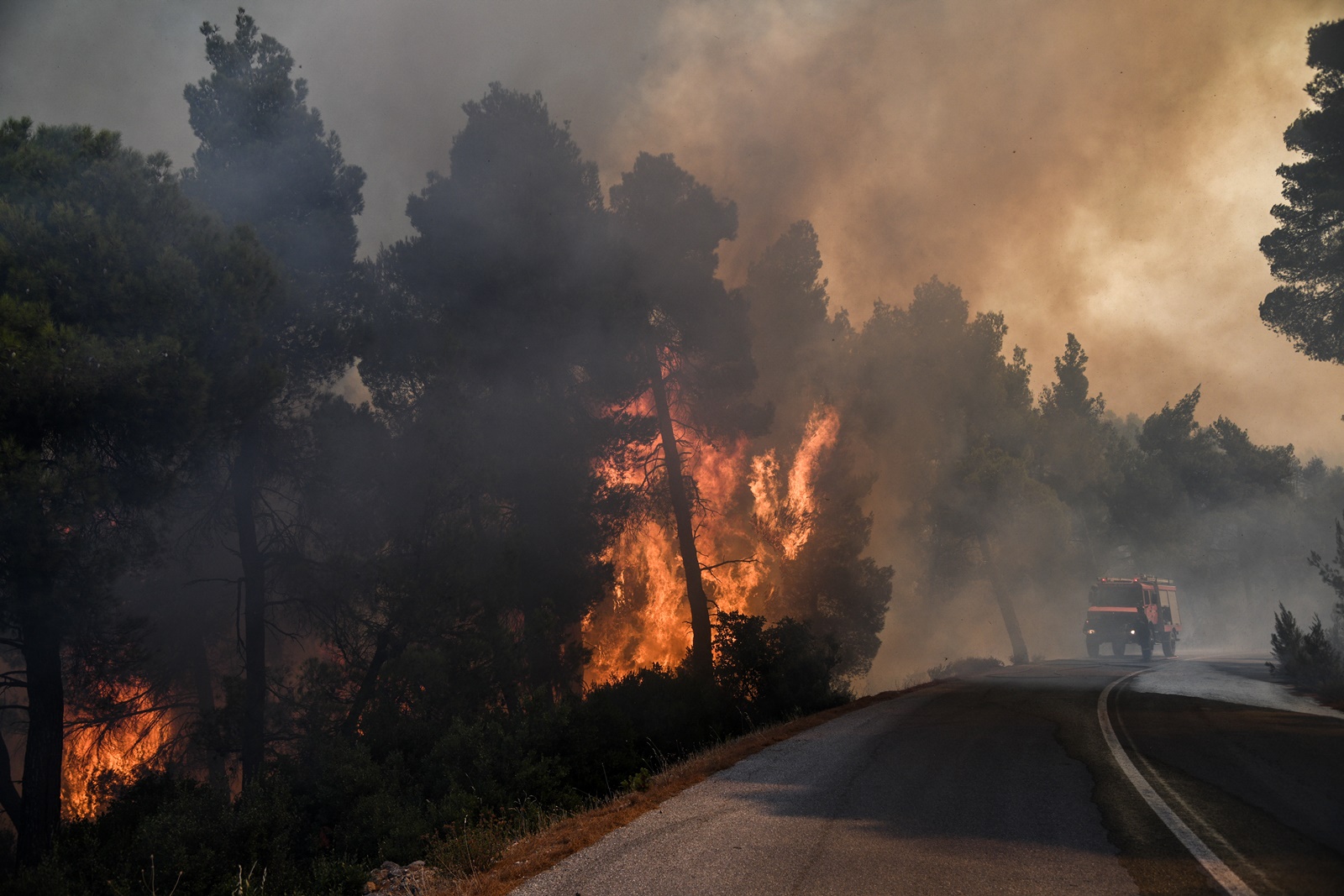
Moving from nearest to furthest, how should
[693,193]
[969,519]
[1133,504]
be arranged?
1. [693,193]
2. [969,519]
3. [1133,504]

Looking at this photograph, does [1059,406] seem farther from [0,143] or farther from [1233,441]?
[0,143]

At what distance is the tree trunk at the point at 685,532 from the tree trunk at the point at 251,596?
10.5 metres

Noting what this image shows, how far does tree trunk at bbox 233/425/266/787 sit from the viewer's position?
59.3 ft

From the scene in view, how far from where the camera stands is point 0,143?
14312 mm

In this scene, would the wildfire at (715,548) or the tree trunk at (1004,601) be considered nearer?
the wildfire at (715,548)

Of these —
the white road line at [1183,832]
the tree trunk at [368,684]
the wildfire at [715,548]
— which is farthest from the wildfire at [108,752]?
the white road line at [1183,832]

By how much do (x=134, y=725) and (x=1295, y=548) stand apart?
78751 millimetres

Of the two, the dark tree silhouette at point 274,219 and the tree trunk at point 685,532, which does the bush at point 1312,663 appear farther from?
the dark tree silhouette at point 274,219

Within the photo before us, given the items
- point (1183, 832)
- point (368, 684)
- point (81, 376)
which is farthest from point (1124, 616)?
point (81, 376)

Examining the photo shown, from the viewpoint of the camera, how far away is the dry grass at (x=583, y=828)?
6770 millimetres

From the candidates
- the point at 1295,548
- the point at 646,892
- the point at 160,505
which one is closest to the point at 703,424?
the point at 160,505

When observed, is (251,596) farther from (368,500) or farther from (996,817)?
(996,817)

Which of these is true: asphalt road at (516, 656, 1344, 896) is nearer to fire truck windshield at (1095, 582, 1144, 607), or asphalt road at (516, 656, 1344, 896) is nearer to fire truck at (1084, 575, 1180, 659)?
fire truck windshield at (1095, 582, 1144, 607)

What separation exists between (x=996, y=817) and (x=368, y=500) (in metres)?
17.8
